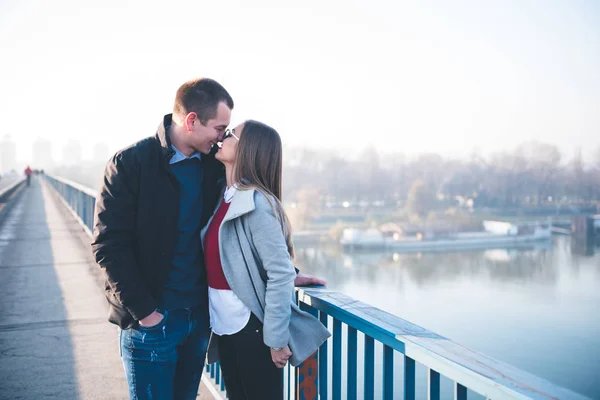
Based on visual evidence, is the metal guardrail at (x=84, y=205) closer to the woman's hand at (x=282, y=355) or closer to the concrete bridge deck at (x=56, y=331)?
the concrete bridge deck at (x=56, y=331)

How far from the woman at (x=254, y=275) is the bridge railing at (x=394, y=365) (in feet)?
0.47

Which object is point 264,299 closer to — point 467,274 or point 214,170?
point 214,170

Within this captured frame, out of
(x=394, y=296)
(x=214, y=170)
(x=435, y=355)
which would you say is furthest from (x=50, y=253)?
(x=394, y=296)

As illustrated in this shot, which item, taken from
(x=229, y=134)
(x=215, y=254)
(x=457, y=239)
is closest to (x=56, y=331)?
(x=215, y=254)

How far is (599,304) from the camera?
5328 cm

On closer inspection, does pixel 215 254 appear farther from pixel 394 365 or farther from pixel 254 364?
pixel 394 365

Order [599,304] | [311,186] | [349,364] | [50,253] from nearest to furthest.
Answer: [349,364] < [50,253] < [599,304] < [311,186]

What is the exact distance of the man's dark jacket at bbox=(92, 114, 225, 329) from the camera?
1601 millimetres

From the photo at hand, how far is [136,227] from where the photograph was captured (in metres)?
1.66

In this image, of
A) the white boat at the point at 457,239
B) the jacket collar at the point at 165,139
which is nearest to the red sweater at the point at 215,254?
the jacket collar at the point at 165,139

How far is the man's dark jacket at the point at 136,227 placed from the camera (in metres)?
1.60

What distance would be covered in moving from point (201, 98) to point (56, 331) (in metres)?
2.51

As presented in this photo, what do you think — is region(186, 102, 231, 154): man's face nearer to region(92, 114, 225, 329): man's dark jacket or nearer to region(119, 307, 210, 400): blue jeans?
region(92, 114, 225, 329): man's dark jacket

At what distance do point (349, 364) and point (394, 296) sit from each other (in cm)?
4448
